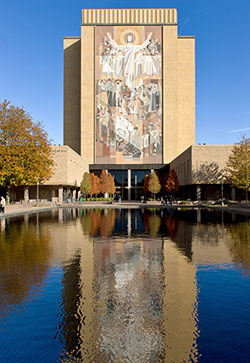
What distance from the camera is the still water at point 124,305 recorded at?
464cm

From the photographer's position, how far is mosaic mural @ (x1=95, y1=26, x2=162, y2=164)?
7812 centimetres

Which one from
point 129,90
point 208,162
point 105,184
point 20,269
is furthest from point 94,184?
point 20,269

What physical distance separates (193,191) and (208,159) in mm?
8972

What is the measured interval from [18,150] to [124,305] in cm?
3882

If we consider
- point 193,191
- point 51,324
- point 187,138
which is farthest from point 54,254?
point 187,138

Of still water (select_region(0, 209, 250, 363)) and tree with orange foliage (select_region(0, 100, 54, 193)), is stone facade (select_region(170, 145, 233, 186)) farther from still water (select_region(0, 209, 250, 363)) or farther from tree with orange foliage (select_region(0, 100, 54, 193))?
still water (select_region(0, 209, 250, 363))

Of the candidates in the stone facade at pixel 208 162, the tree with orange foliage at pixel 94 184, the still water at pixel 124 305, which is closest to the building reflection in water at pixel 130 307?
the still water at pixel 124 305

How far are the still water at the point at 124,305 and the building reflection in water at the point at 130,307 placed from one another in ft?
0.05

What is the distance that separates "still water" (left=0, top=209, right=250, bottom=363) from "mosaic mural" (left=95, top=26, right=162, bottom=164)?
2667 inches

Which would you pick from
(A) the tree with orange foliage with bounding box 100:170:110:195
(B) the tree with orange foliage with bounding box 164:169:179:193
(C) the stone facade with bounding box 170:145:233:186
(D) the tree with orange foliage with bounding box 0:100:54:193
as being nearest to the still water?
(D) the tree with orange foliage with bounding box 0:100:54:193

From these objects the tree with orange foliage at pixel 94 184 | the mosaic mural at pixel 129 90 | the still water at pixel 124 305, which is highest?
the mosaic mural at pixel 129 90

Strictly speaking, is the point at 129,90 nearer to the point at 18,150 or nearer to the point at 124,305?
the point at 18,150

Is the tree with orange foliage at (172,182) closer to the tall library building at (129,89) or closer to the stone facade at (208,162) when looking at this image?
the tall library building at (129,89)

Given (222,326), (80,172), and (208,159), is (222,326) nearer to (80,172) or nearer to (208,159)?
(208,159)
